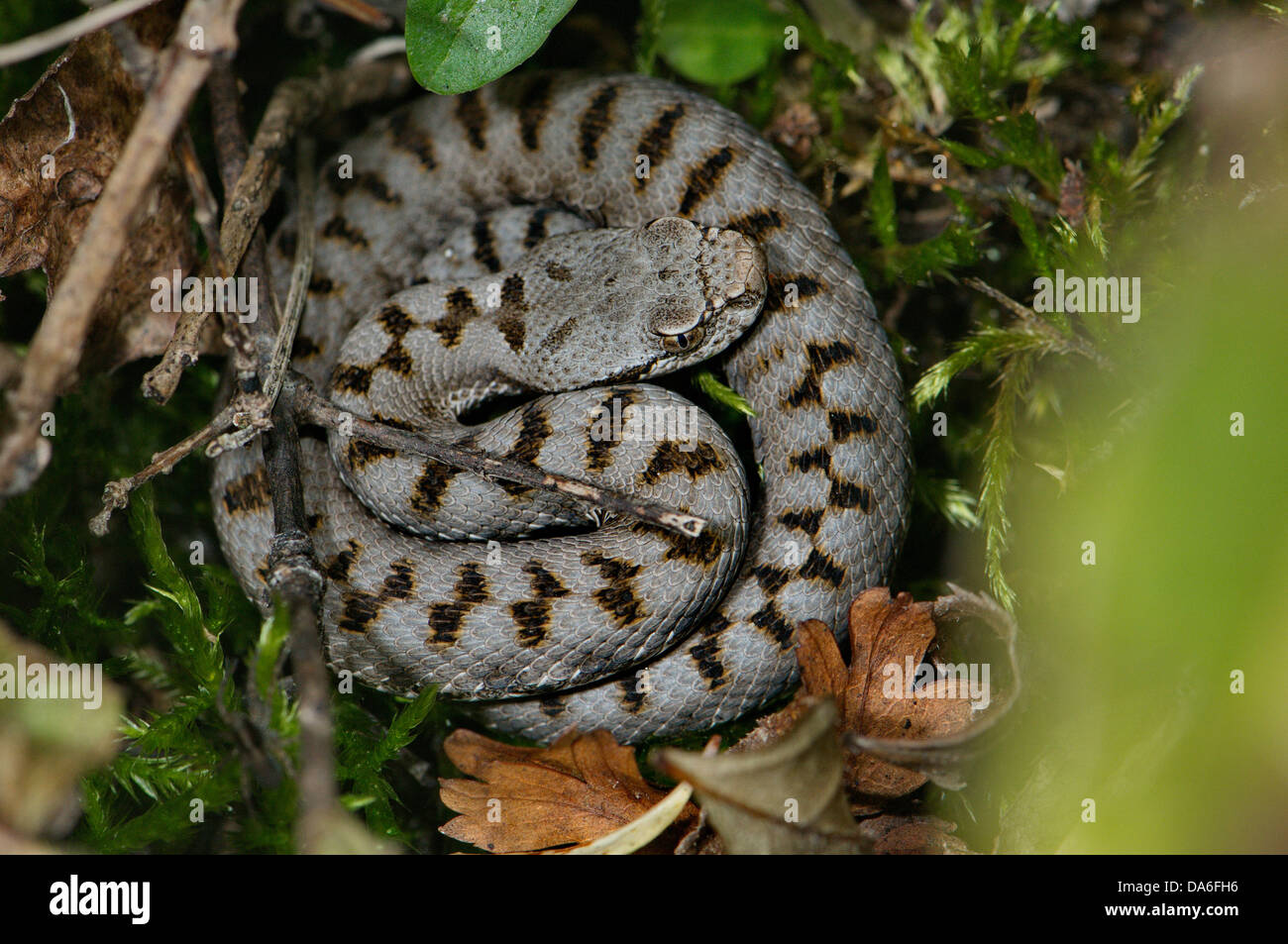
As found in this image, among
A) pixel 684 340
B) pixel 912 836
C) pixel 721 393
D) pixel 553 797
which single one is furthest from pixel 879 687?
pixel 684 340

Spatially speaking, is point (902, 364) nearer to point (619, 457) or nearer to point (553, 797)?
point (619, 457)

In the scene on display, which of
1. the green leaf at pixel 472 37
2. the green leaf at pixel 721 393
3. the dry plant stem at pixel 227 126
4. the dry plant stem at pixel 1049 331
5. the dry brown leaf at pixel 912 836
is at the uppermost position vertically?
the green leaf at pixel 472 37

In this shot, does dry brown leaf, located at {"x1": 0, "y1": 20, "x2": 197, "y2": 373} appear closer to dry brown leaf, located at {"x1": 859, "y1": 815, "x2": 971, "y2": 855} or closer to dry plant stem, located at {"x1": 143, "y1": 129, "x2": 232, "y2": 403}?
dry plant stem, located at {"x1": 143, "y1": 129, "x2": 232, "y2": 403}

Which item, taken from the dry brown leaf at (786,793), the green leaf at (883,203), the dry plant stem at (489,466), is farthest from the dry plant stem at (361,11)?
the dry brown leaf at (786,793)

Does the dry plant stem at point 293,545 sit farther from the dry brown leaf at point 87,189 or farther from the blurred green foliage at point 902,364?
the dry brown leaf at point 87,189

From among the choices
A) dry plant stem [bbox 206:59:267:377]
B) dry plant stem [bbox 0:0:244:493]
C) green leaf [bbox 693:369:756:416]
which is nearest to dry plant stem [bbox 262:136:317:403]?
dry plant stem [bbox 206:59:267:377]

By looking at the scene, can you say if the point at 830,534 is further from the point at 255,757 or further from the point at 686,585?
the point at 255,757
